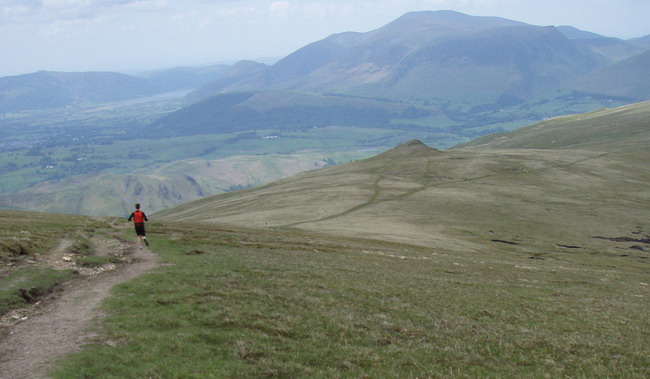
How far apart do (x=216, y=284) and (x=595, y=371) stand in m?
23.6

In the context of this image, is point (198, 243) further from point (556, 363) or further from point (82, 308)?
point (556, 363)

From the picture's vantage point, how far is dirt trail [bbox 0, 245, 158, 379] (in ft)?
64.6

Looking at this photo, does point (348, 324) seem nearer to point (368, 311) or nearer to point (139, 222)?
point (368, 311)

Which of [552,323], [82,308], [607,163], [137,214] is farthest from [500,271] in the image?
[607,163]

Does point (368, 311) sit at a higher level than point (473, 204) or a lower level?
higher

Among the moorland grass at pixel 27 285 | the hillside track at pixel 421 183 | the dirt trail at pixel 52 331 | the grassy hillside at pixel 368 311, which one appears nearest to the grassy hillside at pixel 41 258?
the moorland grass at pixel 27 285

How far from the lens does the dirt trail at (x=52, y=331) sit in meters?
19.7

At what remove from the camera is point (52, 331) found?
2381 centimetres

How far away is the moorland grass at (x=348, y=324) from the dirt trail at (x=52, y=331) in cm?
97

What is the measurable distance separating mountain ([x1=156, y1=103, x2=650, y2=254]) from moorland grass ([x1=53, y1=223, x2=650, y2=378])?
43751 mm

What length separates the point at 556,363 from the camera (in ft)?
76.1

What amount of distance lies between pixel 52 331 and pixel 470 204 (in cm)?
11289

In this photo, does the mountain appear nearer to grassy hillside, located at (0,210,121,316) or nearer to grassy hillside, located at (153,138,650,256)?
grassy hillside, located at (153,138,650,256)

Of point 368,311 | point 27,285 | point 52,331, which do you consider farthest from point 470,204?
point 52,331
